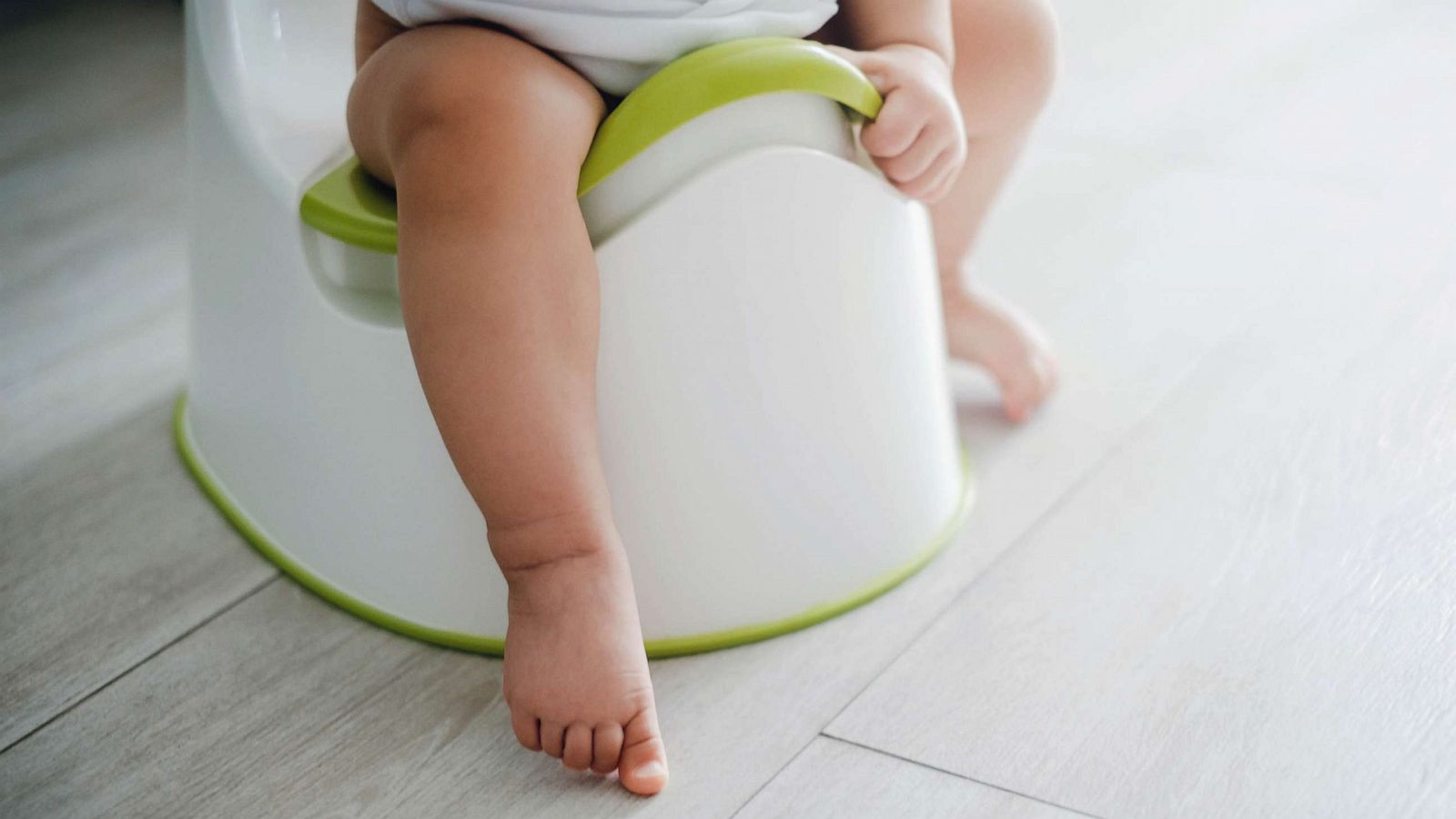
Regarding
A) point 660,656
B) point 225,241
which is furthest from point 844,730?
point 225,241

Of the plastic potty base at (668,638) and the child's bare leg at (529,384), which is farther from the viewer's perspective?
the plastic potty base at (668,638)

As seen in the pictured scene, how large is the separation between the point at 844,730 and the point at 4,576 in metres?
0.51

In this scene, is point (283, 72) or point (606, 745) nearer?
point (606, 745)

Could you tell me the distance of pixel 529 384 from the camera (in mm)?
683

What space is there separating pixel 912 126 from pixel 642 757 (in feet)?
1.10

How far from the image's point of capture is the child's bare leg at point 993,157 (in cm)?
91

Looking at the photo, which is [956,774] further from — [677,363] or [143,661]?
[143,661]

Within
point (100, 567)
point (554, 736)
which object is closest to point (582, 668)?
point (554, 736)

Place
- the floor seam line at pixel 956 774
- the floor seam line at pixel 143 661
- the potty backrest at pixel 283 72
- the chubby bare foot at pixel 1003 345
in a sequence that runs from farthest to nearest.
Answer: the chubby bare foot at pixel 1003 345, the potty backrest at pixel 283 72, the floor seam line at pixel 143 661, the floor seam line at pixel 956 774

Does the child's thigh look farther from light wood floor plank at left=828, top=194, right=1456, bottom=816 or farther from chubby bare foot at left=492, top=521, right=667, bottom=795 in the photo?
light wood floor plank at left=828, top=194, right=1456, bottom=816

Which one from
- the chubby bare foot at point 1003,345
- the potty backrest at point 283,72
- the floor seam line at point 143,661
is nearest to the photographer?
the floor seam line at point 143,661

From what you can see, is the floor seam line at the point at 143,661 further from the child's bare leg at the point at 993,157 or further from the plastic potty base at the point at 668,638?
the child's bare leg at the point at 993,157

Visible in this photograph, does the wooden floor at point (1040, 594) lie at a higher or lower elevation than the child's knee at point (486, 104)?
lower

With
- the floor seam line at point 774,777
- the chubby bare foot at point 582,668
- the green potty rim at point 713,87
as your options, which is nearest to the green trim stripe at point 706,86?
the green potty rim at point 713,87
